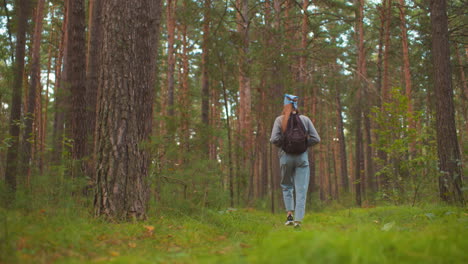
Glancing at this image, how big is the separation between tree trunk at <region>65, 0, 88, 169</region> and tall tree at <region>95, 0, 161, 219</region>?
334 cm

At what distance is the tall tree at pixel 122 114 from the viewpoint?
15.6 ft

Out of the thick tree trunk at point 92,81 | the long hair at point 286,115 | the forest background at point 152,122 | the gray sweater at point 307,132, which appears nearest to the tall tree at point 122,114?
the forest background at point 152,122

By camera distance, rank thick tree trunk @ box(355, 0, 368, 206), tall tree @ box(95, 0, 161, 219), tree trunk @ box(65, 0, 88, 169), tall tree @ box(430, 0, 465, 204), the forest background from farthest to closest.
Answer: thick tree trunk @ box(355, 0, 368, 206), tall tree @ box(430, 0, 465, 204), tree trunk @ box(65, 0, 88, 169), the forest background, tall tree @ box(95, 0, 161, 219)

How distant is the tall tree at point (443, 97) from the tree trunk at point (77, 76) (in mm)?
8607

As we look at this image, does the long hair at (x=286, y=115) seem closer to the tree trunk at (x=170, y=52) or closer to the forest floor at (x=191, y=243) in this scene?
the forest floor at (x=191, y=243)

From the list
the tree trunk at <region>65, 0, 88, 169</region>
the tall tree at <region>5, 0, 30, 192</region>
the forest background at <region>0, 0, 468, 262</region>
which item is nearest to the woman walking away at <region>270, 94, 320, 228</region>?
the forest background at <region>0, 0, 468, 262</region>

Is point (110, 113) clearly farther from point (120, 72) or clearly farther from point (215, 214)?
point (215, 214)

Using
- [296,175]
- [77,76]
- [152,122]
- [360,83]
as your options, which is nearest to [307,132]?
[296,175]

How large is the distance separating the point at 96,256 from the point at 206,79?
12.4 meters

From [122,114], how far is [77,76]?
4039 millimetres

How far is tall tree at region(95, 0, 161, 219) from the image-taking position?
4.77 meters

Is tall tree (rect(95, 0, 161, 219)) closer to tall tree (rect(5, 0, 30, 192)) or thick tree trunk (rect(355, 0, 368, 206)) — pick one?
tall tree (rect(5, 0, 30, 192))

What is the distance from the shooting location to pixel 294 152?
5.58 m

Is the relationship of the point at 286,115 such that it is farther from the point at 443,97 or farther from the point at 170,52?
the point at 170,52
